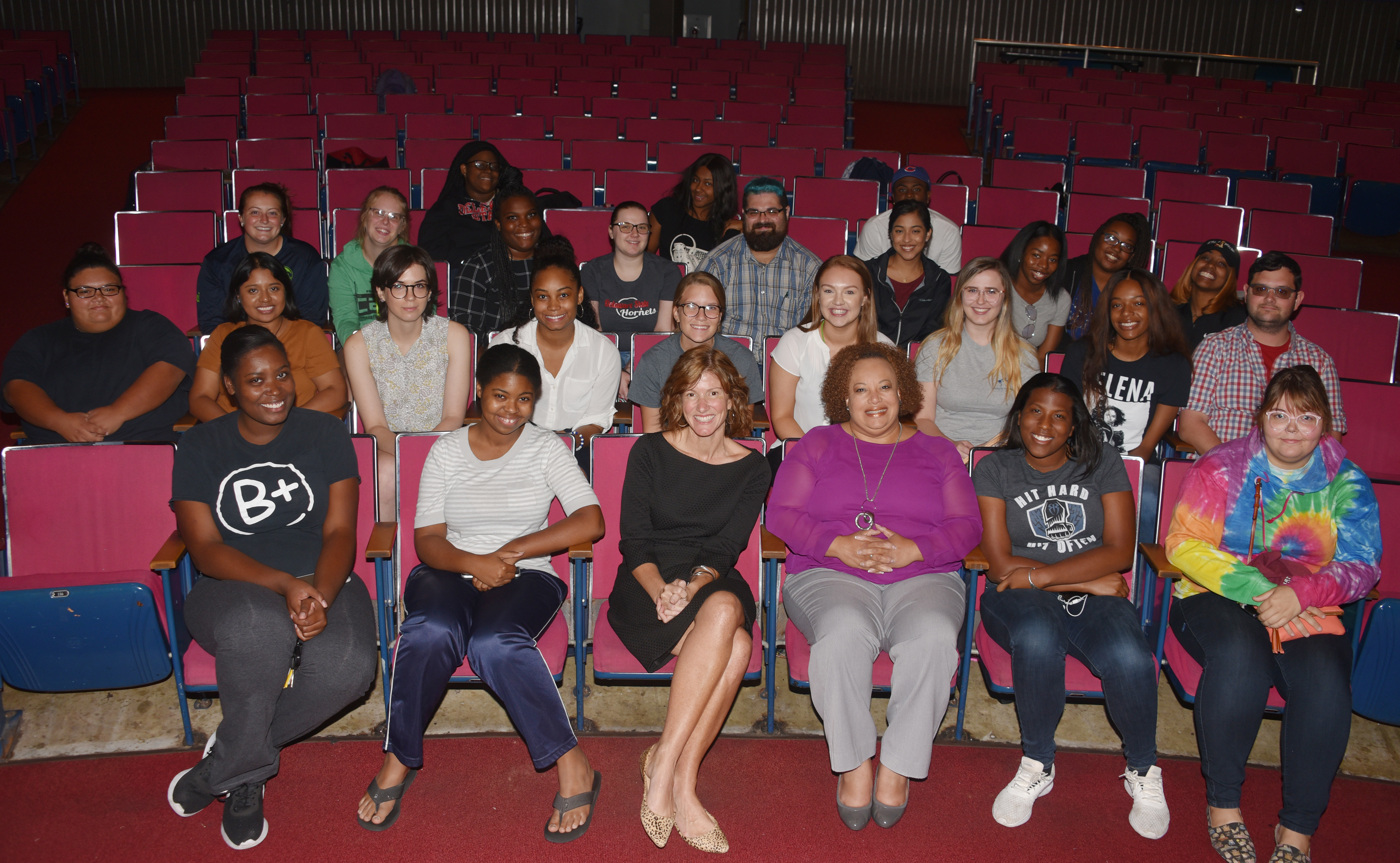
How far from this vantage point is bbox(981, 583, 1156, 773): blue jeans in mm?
2217

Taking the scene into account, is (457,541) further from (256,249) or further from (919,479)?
(256,249)

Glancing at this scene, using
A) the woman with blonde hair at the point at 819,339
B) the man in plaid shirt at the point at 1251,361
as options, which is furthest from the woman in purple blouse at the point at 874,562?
the man in plaid shirt at the point at 1251,361

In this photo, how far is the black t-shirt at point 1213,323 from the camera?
339 cm

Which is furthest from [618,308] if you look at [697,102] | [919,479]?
[697,102]

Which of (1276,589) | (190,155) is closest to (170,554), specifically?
(1276,589)

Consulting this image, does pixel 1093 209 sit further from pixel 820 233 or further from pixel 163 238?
pixel 163 238

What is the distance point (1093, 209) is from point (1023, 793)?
420 centimetres

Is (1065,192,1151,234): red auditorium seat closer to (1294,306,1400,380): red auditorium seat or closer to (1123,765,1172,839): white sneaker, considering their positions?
(1294,306,1400,380): red auditorium seat

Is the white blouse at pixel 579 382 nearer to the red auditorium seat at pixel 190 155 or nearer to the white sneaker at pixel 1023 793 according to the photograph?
the white sneaker at pixel 1023 793

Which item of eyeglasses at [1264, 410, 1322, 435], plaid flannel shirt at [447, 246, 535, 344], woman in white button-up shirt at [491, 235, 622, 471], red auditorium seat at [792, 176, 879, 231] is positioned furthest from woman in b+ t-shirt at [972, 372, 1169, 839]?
red auditorium seat at [792, 176, 879, 231]

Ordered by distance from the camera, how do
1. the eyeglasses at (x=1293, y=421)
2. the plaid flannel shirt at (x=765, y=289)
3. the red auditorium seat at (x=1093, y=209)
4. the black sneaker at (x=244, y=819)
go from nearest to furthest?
1. the black sneaker at (x=244, y=819)
2. the eyeglasses at (x=1293, y=421)
3. the plaid flannel shirt at (x=765, y=289)
4. the red auditorium seat at (x=1093, y=209)

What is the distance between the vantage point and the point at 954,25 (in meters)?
11.9

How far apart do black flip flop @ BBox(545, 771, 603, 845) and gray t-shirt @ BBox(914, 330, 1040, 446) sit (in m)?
1.71

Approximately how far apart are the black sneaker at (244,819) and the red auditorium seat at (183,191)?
13.2 ft
